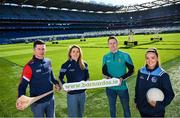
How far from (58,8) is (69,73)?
106 metres

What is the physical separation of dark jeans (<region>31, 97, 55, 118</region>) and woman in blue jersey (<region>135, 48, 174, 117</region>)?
77.4 inches

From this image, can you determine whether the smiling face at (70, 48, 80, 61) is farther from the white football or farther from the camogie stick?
the white football

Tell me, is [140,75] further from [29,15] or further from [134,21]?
[134,21]

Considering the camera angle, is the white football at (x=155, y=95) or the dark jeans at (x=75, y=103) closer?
the white football at (x=155, y=95)

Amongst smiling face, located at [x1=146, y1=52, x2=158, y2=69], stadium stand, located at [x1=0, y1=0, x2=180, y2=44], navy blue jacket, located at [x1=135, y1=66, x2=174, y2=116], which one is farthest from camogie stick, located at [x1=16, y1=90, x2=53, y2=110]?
stadium stand, located at [x1=0, y1=0, x2=180, y2=44]

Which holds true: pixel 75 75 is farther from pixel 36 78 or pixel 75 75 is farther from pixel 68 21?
pixel 68 21

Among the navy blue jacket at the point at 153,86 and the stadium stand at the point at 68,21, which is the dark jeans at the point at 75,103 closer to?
the navy blue jacket at the point at 153,86

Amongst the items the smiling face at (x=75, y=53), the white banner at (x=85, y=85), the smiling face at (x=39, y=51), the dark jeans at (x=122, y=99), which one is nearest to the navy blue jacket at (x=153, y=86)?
the white banner at (x=85, y=85)

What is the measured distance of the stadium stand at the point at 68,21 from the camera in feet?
289

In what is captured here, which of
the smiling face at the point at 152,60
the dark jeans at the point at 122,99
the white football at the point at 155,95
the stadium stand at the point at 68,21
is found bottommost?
the dark jeans at the point at 122,99

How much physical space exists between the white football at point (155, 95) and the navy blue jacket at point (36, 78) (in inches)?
88.3

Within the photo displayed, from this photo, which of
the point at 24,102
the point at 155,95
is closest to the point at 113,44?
the point at 155,95

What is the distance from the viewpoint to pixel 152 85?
5.25m

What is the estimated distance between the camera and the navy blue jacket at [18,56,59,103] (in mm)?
5738
